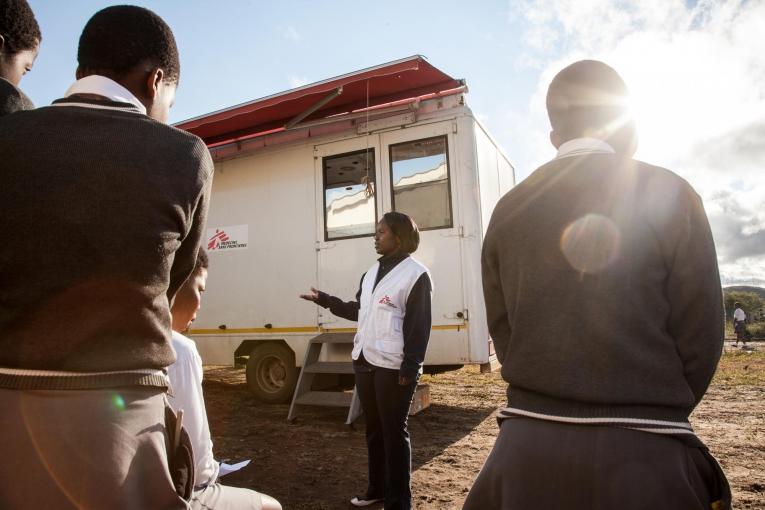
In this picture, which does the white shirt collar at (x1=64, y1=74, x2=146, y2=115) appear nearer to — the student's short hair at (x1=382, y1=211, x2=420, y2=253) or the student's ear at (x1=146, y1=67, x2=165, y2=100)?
the student's ear at (x1=146, y1=67, x2=165, y2=100)

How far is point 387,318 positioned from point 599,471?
2.40m

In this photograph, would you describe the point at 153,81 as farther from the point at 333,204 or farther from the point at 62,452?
the point at 333,204

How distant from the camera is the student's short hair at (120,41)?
4.48 feet

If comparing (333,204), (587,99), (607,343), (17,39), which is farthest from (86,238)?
(333,204)

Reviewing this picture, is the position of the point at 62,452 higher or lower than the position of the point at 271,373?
higher

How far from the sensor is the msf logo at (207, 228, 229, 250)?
7.42 metres

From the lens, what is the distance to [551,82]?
5.32ft

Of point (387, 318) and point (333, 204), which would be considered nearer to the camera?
point (387, 318)

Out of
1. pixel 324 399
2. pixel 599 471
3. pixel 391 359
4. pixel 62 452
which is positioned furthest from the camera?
pixel 324 399

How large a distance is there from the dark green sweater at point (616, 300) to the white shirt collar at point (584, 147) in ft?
0.15

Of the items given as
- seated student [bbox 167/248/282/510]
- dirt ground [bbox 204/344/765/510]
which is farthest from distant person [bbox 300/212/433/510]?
seated student [bbox 167/248/282/510]

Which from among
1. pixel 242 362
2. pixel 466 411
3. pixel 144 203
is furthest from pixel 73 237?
pixel 242 362

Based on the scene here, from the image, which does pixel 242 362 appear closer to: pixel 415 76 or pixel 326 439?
pixel 326 439

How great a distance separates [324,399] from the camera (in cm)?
589
